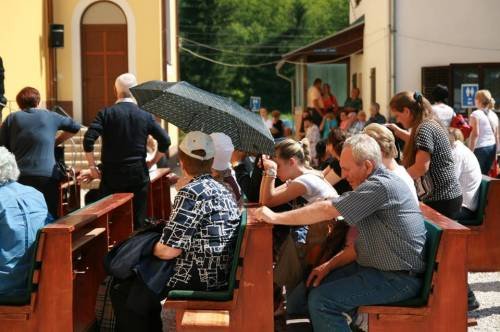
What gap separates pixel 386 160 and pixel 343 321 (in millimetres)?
1180

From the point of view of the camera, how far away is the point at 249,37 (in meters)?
69.6

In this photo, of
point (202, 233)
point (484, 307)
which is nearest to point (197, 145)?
point (202, 233)

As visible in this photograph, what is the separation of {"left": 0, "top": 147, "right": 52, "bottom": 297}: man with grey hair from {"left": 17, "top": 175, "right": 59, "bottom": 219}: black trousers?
7.78 ft

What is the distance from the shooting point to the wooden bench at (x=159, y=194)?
8689mm

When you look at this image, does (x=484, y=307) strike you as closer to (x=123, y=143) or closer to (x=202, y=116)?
(x=202, y=116)

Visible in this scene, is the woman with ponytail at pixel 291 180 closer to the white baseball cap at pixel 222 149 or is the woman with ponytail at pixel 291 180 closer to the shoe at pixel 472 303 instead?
the white baseball cap at pixel 222 149

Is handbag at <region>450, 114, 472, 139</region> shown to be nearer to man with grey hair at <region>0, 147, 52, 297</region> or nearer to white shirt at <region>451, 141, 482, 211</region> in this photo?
white shirt at <region>451, 141, 482, 211</region>

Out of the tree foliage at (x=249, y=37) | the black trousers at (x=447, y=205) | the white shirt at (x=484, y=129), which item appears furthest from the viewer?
the tree foliage at (x=249, y=37)

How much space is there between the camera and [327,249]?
5.32m

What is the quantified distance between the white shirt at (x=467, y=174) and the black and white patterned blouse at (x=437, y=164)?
2.96 ft

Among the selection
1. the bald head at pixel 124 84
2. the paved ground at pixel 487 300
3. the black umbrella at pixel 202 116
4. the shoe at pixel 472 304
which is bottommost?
the paved ground at pixel 487 300

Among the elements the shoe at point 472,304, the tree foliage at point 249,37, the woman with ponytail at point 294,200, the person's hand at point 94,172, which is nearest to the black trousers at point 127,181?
the person's hand at point 94,172

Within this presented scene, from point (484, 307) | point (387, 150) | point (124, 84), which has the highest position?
point (124, 84)

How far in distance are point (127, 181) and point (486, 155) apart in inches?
243
